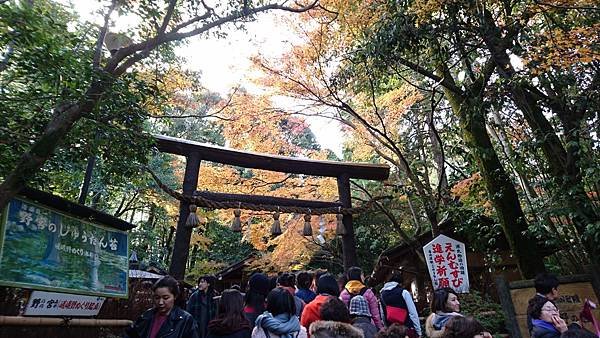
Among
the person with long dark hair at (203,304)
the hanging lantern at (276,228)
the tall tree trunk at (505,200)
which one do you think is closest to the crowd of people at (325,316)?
the person with long dark hair at (203,304)

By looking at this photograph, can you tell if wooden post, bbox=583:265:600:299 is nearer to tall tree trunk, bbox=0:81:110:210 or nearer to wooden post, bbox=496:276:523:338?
wooden post, bbox=496:276:523:338

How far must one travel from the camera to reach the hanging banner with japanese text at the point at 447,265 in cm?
839

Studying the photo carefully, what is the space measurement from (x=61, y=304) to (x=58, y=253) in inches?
22.8

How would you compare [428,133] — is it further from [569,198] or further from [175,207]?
[175,207]

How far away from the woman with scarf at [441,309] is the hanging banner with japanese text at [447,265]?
187 inches

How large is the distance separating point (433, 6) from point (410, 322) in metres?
4.70

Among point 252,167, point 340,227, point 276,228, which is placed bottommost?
point 276,228

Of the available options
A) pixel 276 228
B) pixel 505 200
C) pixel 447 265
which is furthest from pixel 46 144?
pixel 505 200

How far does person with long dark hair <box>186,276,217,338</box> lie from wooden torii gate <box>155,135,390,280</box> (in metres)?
2.95

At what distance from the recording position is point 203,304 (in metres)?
5.34

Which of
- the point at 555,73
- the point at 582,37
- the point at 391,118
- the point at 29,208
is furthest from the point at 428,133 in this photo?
the point at 29,208

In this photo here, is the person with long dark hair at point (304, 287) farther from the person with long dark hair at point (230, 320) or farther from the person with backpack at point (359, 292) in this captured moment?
the person with long dark hair at point (230, 320)


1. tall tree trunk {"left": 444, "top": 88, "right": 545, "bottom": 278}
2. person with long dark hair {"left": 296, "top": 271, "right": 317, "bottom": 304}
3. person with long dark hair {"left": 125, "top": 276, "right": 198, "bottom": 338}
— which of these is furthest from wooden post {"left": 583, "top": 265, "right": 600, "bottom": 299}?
person with long dark hair {"left": 125, "top": 276, "right": 198, "bottom": 338}

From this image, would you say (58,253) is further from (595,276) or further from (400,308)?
(595,276)
